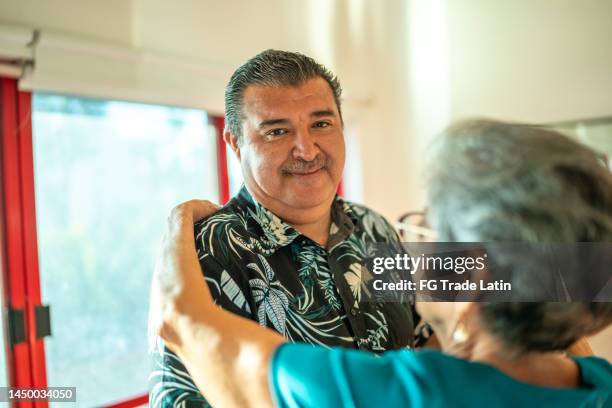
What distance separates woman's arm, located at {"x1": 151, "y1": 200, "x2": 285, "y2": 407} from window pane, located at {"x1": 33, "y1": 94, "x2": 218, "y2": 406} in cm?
129

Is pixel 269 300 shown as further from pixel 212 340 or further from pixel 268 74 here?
pixel 268 74

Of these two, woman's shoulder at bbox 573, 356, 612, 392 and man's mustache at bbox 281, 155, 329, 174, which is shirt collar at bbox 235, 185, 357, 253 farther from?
woman's shoulder at bbox 573, 356, 612, 392

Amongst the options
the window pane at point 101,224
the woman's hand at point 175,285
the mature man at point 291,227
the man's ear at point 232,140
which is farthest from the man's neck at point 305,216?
the window pane at point 101,224

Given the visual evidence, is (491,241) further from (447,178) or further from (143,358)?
(143,358)

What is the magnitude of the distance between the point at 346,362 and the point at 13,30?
1.46 meters

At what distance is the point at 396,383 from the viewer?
0.51m

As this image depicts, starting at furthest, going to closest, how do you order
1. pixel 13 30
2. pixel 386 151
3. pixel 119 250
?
1. pixel 386 151
2. pixel 119 250
3. pixel 13 30

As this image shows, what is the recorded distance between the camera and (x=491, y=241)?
0.53 metres

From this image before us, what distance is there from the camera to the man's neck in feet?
3.28

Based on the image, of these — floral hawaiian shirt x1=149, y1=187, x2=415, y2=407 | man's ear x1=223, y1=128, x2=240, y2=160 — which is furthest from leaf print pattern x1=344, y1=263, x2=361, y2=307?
man's ear x1=223, y1=128, x2=240, y2=160

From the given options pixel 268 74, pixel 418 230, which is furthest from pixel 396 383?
pixel 268 74

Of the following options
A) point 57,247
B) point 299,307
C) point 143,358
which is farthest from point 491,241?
point 143,358

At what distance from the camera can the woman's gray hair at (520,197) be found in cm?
51

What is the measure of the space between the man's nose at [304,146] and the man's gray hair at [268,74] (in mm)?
94
